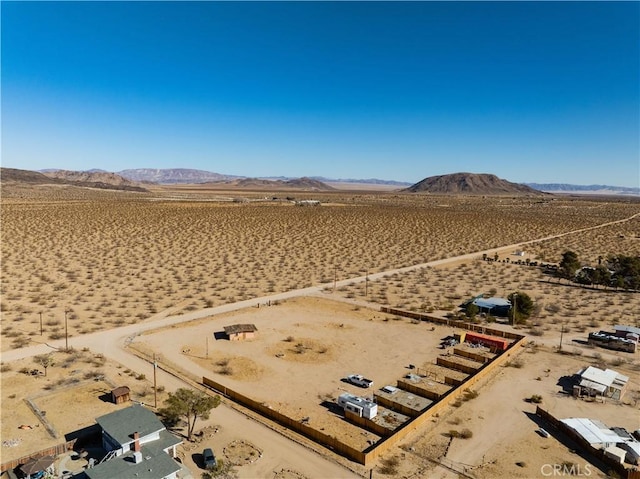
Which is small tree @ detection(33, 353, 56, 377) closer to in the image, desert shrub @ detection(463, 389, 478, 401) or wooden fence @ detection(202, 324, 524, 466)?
wooden fence @ detection(202, 324, 524, 466)

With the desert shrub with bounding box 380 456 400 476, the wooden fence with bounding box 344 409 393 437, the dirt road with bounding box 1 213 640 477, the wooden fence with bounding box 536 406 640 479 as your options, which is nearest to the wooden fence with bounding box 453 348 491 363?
the wooden fence with bounding box 536 406 640 479

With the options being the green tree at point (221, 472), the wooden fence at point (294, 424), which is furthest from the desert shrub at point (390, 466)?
the green tree at point (221, 472)

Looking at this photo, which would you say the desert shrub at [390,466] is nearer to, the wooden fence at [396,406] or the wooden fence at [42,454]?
the wooden fence at [396,406]

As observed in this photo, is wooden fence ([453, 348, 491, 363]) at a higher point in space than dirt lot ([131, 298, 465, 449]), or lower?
higher

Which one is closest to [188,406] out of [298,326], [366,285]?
[298,326]

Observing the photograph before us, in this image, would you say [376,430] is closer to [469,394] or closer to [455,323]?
[469,394]

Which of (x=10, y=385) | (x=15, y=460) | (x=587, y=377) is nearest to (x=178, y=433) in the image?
(x=15, y=460)

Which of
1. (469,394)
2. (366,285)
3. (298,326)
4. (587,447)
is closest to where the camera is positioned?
(587,447)

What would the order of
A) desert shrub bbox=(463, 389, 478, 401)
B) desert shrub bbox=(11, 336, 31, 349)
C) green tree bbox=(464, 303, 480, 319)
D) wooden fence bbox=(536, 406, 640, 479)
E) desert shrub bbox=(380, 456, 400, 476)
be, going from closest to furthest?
1. wooden fence bbox=(536, 406, 640, 479)
2. desert shrub bbox=(380, 456, 400, 476)
3. desert shrub bbox=(463, 389, 478, 401)
4. desert shrub bbox=(11, 336, 31, 349)
5. green tree bbox=(464, 303, 480, 319)
